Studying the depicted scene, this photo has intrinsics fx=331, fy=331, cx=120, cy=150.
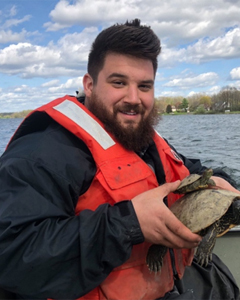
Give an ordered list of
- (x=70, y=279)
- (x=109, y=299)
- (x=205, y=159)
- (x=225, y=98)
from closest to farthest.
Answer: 1. (x=70, y=279)
2. (x=109, y=299)
3. (x=205, y=159)
4. (x=225, y=98)

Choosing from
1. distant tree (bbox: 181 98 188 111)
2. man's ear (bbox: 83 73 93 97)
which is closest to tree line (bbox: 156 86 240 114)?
distant tree (bbox: 181 98 188 111)

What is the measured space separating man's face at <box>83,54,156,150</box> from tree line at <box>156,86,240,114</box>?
73865mm

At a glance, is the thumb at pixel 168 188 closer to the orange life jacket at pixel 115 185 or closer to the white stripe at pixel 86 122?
the orange life jacket at pixel 115 185

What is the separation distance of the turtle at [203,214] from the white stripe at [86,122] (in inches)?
30.3

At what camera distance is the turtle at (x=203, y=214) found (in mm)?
2820

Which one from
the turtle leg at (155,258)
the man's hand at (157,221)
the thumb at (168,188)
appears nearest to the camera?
the man's hand at (157,221)

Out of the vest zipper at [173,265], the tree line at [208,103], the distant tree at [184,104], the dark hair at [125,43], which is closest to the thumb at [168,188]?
the vest zipper at [173,265]

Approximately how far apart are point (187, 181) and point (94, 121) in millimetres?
1002

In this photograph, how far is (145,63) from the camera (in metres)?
3.28

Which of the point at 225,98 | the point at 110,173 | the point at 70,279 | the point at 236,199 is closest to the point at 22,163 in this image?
the point at 110,173

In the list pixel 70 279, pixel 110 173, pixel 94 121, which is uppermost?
pixel 94 121

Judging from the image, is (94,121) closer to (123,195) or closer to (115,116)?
(115,116)

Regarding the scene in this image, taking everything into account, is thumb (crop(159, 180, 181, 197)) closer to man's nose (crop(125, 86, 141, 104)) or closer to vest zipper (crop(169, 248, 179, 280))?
vest zipper (crop(169, 248, 179, 280))

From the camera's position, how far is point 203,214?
288 cm
